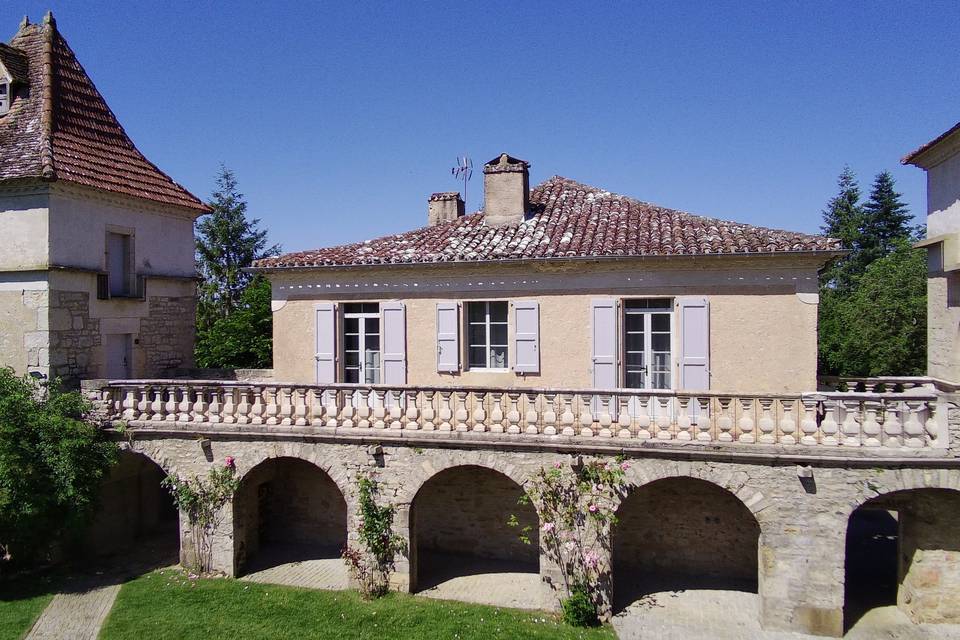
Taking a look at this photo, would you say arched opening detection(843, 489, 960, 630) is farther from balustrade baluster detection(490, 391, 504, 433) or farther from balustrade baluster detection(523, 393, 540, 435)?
balustrade baluster detection(490, 391, 504, 433)

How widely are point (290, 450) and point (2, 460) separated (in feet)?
16.3

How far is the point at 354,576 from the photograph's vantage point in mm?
11977

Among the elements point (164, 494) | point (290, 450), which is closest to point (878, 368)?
point (290, 450)

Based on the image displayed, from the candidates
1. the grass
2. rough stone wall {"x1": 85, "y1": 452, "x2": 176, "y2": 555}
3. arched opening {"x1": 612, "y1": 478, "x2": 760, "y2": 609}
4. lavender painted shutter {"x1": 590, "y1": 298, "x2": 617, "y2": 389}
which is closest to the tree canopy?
rough stone wall {"x1": 85, "y1": 452, "x2": 176, "y2": 555}

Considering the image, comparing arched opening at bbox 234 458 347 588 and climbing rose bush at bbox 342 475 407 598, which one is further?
arched opening at bbox 234 458 347 588

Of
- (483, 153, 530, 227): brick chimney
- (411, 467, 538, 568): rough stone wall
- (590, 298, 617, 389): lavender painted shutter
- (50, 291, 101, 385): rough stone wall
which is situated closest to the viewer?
(590, 298, 617, 389): lavender painted shutter

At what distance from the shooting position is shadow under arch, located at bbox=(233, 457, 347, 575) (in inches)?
549

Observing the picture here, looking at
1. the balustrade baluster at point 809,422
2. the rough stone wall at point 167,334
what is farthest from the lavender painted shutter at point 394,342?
the balustrade baluster at point 809,422

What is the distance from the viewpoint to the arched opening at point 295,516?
1383cm

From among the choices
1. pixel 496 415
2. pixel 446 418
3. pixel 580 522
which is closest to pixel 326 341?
pixel 446 418

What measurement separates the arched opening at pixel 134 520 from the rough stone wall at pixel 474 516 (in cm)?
560

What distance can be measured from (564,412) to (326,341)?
5.96m

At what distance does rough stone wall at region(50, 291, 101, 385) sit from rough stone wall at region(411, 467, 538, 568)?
7.88m

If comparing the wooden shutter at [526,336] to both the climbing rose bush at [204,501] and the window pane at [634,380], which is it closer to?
the window pane at [634,380]
